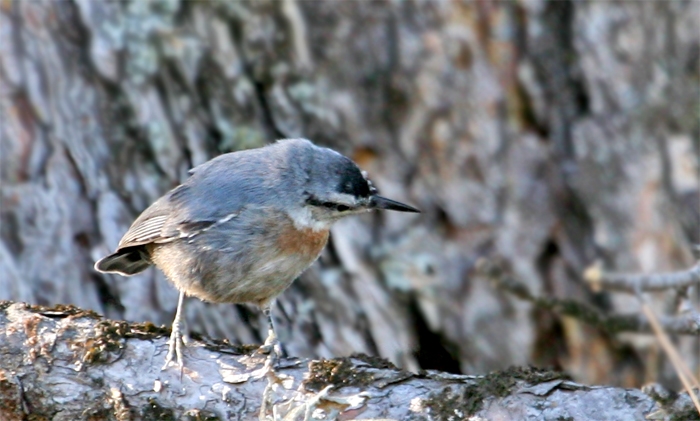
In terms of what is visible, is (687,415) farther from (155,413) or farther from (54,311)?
(54,311)

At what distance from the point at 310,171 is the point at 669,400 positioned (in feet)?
5.14

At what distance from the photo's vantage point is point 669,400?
2.78 m

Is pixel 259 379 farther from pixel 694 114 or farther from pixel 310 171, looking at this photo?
pixel 694 114

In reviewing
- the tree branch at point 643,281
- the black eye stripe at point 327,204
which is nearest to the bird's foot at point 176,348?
the black eye stripe at point 327,204

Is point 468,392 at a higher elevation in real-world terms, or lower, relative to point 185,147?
lower

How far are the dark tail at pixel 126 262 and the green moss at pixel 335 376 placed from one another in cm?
116

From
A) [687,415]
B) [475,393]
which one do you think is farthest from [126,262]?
[687,415]

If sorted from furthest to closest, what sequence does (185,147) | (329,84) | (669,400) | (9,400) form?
(329,84) → (185,147) → (9,400) → (669,400)

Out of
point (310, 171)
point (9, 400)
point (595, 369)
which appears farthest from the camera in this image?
point (595, 369)

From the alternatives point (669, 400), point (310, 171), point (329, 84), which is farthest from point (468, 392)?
point (329, 84)

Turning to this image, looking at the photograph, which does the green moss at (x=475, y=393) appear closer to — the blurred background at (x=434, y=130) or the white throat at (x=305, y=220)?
the white throat at (x=305, y=220)

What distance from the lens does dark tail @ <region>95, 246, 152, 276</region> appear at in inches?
149

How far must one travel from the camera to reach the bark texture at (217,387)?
2.84 metres

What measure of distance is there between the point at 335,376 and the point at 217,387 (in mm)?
392
